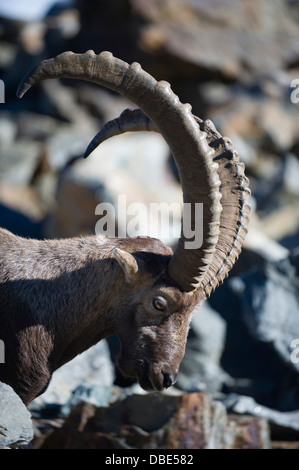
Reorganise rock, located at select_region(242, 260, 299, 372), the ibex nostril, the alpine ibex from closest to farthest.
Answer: the alpine ibex → the ibex nostril → rock, located at select_region(242, 260, 299, 372)

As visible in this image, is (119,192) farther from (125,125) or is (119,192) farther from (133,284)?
(133,284)

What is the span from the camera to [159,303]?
6.57 meters

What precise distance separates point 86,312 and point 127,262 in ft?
2.50

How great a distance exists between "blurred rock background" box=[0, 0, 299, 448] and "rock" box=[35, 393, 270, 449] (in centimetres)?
2

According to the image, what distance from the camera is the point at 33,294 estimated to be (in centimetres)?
680

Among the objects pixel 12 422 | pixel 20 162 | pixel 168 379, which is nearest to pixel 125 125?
pixel 168 379

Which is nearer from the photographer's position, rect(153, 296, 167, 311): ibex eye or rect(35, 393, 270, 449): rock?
rect(153, 296, 167, 311): ibex eye

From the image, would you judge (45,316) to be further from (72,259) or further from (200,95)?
(200,95)

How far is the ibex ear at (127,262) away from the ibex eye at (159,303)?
1.15 ft

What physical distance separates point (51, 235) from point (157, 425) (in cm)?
915

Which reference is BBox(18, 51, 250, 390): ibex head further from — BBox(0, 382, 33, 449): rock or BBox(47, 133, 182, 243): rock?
BBox(47, 133, 182, 243): rock

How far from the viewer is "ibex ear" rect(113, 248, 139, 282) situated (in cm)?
654

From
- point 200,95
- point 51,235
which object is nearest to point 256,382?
point 51,235

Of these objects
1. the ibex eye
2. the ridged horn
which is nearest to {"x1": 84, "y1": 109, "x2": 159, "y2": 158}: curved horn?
the ridged horn
